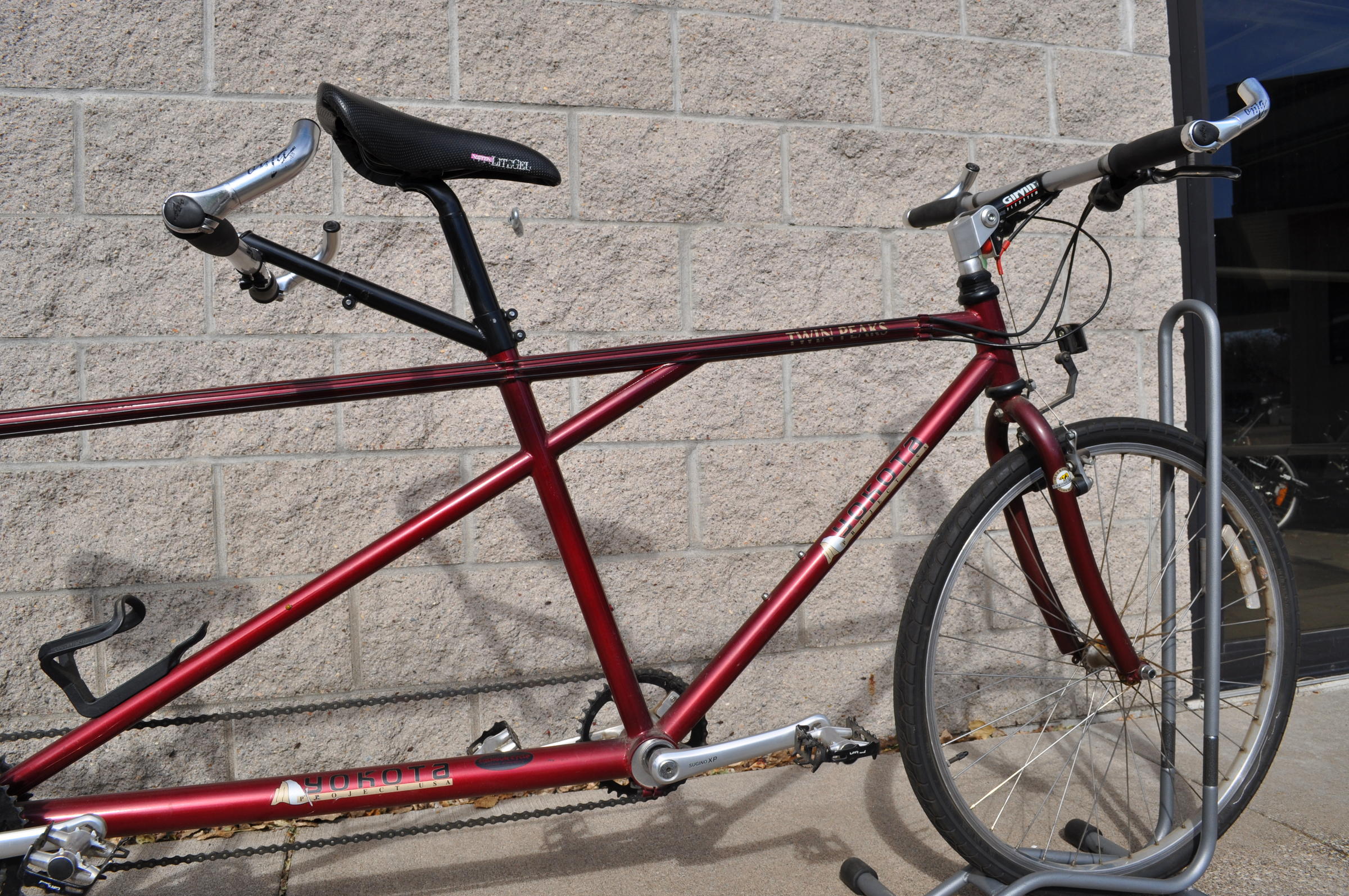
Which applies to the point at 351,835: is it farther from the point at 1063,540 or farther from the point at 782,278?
the point at 782,278

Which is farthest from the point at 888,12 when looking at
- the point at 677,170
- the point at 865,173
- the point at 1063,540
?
the point at 1063,540

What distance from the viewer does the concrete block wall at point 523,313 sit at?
1925mm

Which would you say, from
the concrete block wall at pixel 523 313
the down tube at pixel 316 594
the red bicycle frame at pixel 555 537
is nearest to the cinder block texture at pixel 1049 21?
the concrete block wall at pixel 523 313

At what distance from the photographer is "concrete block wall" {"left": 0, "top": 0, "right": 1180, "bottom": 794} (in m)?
1.92

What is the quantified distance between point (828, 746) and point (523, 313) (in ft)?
4.11

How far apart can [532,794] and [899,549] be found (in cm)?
114

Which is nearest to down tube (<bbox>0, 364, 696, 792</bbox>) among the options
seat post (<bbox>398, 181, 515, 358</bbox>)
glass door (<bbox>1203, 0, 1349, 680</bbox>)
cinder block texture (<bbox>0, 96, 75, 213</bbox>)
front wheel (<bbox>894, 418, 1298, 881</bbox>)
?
seat post (<bbox>398, 181, 515, 358</bbox>)

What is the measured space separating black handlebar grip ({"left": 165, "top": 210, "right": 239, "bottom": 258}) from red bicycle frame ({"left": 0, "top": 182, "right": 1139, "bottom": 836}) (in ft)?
0.24

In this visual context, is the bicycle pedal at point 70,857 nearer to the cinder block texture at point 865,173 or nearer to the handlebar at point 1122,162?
the handlebar at point 1122,162

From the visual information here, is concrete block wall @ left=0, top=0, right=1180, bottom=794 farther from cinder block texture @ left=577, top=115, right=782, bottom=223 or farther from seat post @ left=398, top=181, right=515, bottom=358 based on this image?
seat post @ left=398, top=181, right=515, bottom=358

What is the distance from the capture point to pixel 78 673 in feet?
4.25

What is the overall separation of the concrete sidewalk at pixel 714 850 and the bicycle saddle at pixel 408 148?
1354 mm

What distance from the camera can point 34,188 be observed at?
1.90 meters

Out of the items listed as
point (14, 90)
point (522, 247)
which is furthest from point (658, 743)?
point (14, 90)
